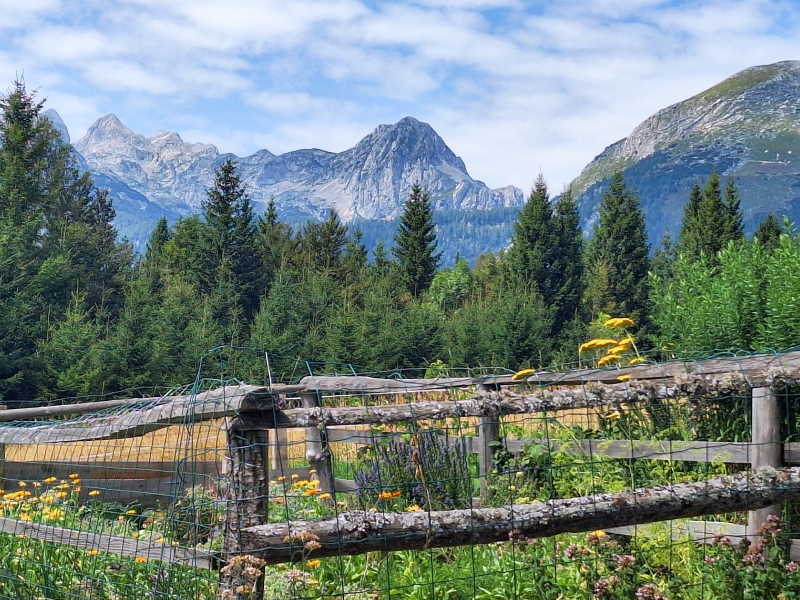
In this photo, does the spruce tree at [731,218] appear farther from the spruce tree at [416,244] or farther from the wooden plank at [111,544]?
the wooden plank at [111,544]

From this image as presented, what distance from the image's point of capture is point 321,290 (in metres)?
27.2

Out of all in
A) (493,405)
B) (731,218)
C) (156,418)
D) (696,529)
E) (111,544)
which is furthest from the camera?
(731,218)

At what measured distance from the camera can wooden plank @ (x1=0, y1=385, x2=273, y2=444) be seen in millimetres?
3152

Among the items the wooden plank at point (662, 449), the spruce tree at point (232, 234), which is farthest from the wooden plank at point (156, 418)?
the spruce tree at point (232, 234)

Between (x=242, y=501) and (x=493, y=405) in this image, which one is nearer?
(x=242, y=501)

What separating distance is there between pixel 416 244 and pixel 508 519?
39969 mm

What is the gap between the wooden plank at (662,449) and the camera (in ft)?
15.9

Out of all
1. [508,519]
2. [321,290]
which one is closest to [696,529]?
[508,519]

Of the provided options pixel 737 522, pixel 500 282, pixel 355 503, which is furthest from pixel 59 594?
pixel 500 282

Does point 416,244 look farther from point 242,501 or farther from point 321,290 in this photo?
point 242,501

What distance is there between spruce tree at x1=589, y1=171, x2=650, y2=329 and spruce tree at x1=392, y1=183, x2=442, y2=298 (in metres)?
8.47

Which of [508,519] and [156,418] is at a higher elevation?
[156,418]

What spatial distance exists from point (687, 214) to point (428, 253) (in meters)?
13.1

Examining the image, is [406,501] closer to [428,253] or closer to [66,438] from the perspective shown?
[66,438]
